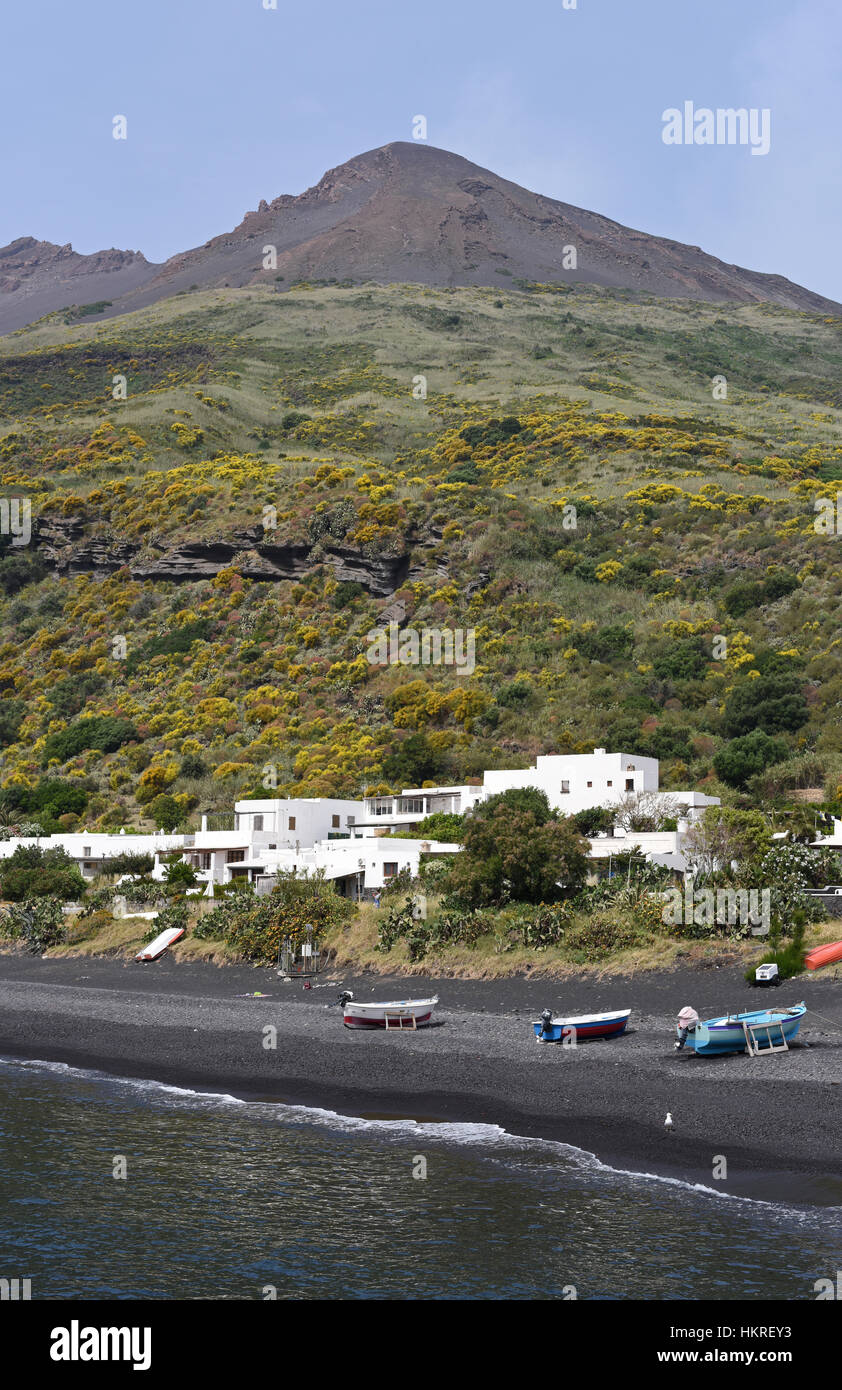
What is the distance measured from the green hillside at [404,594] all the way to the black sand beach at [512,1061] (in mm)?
31172

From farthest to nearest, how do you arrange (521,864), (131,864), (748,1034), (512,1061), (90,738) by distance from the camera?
(90,738)
(131,864)
(521,864)
(512,1061)
(748,1034)

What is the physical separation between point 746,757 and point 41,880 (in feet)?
125

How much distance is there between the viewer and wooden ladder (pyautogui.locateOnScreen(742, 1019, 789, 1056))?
24.4m

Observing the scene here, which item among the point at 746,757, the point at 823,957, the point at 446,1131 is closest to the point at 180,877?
the point at 823,957

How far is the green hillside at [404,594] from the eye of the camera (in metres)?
77.7

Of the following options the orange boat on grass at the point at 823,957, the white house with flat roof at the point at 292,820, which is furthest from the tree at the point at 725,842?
the white house with flat roof at the point at 292,820

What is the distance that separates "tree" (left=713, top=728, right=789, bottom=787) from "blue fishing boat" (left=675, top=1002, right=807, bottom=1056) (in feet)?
139

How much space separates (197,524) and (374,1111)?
3734 inches

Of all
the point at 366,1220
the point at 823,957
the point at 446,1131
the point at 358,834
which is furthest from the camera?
the point at 358,834

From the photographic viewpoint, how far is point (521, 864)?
39781 mm

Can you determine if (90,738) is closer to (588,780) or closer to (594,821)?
(588,780)

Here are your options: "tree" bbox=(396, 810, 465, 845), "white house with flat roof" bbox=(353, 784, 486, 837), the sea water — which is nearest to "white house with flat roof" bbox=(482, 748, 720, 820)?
"tree" bbox=(396, 810, 465, 845)

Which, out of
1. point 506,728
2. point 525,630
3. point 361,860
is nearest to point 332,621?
point 525,630

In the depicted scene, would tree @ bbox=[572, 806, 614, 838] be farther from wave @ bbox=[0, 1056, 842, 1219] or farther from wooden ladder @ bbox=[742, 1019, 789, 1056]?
wave @ bbox=[0, 1056, 842, 1219]
